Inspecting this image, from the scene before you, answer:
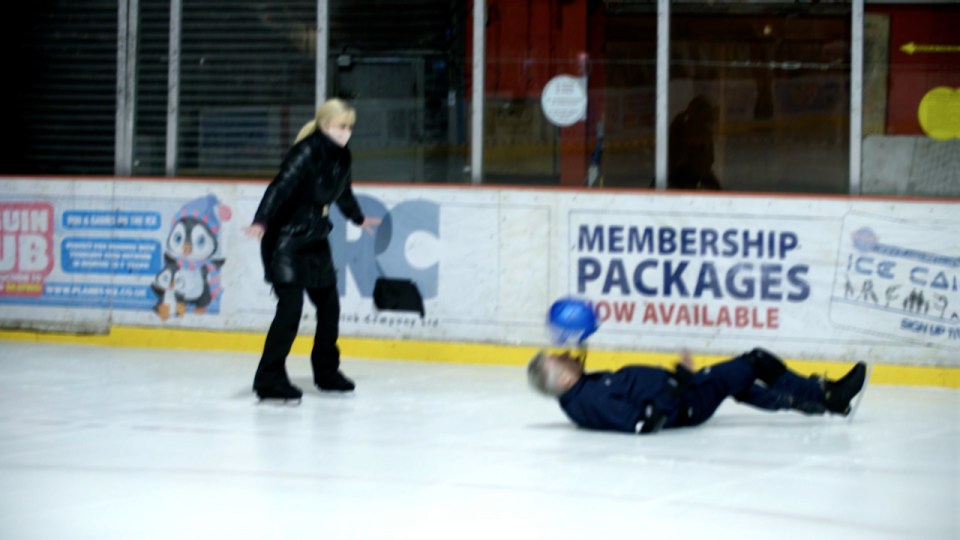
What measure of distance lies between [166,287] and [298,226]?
112 inches

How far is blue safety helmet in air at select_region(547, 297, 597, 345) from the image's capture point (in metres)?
5.86

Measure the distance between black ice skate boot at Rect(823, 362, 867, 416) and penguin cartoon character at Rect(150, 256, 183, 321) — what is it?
483cm

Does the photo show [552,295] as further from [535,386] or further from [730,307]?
[535,386]

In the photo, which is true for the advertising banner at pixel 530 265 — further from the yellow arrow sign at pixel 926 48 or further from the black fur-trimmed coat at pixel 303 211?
the black fur-trimmed coat at pixel 303 211

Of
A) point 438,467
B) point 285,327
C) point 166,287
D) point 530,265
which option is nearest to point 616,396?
point 438,467

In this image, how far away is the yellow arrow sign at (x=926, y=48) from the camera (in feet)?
28.6

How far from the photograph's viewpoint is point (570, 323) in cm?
586

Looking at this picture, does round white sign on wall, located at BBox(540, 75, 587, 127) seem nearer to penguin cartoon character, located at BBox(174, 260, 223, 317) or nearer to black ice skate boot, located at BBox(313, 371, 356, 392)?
penguin cartoon character, located at BBox(174, 260, 223, 317)

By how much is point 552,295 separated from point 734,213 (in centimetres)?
120

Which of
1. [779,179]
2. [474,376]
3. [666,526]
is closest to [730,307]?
[779,179]

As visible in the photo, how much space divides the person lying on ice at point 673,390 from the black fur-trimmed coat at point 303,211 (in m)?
1.55

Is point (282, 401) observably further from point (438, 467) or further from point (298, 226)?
point (438, 467)

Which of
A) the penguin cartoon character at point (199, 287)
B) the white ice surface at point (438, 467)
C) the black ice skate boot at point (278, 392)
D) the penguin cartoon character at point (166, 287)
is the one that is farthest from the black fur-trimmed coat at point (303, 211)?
the penguin cartoon character at point (166, 287)

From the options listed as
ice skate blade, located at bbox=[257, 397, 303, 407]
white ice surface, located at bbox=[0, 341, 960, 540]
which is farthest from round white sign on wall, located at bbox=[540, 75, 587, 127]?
ice skate blade, located at bbox=[257, 397, 303, 407]
